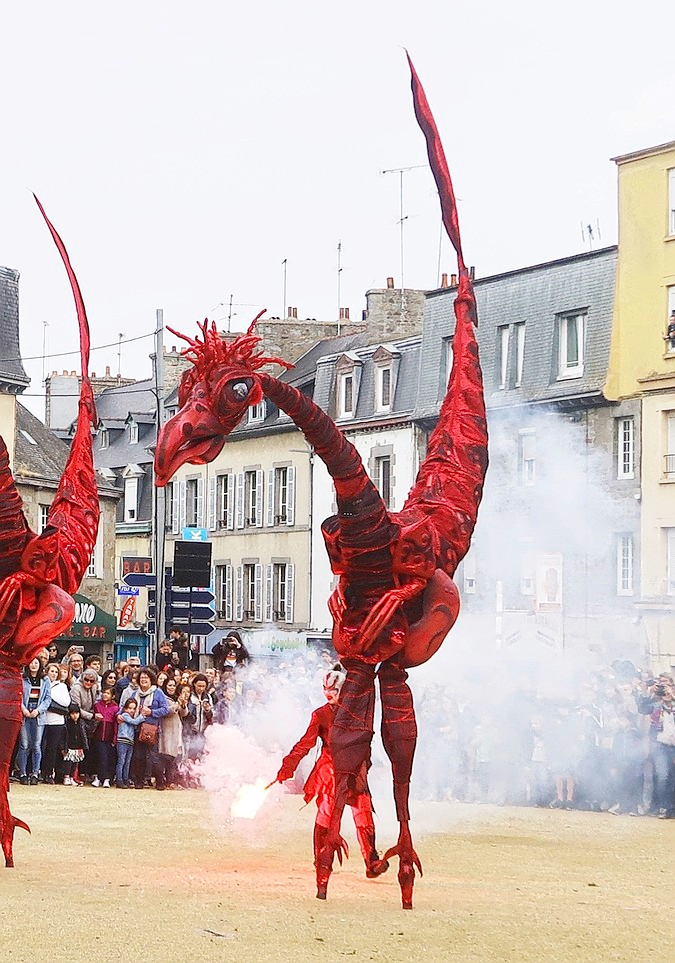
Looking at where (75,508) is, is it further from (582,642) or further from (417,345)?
(417,345)

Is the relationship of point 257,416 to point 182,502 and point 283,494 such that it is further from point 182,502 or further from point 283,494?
point 182,502

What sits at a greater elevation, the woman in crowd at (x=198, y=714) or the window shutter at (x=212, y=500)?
the window shutter at (x=212, y=500)

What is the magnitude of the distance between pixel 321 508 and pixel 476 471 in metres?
32.2

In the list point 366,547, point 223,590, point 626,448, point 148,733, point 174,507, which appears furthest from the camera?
point 174,507

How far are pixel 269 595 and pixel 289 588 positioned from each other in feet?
2.91

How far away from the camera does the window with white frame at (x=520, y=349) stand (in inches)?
1139

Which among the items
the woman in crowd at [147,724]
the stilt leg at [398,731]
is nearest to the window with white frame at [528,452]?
the woman in crowd at [147,724]

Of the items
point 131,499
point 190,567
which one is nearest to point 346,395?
point 131,499

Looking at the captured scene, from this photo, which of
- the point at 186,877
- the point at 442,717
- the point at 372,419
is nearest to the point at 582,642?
the point at 442,717

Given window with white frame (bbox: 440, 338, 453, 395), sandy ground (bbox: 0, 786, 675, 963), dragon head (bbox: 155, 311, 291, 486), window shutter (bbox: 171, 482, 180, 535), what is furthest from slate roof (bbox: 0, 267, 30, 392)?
dragon head (bbox: 155, 311, 291, 486)

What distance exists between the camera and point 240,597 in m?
49.1

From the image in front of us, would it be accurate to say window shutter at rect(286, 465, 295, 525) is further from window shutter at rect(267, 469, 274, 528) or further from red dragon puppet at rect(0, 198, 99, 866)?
red dragon puppet at rect(0, 198, 99, 866)

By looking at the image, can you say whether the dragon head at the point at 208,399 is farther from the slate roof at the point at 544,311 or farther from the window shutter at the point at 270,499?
the window shutter at the point at 270,499

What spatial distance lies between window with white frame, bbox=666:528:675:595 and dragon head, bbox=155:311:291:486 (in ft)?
54.1
